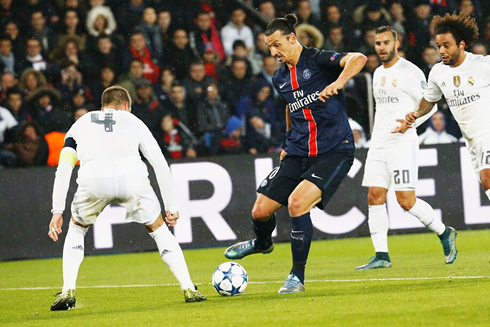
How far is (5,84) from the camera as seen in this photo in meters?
13.2

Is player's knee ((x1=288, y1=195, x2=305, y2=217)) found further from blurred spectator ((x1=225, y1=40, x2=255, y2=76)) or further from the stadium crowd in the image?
blurred spectator ((x1=225, y1=40, x2=255, y2=76))

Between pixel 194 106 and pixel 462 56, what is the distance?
20.0 ft

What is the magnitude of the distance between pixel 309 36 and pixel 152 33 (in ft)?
8.10

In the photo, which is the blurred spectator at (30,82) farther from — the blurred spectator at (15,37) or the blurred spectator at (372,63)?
the blurred spectator at (372,63)

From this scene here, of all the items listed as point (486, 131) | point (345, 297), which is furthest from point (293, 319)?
point (486, 131)

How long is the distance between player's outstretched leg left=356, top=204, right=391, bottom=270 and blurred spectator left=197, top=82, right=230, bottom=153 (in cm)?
439

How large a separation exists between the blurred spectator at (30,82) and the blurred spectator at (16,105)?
0.18m

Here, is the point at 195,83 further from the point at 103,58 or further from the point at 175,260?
the point at 175,260

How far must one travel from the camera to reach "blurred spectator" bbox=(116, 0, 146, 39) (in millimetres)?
14398

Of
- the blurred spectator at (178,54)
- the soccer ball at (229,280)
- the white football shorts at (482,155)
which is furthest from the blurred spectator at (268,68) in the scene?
the soccer ball at (229,280)

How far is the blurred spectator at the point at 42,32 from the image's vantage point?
1397 cm

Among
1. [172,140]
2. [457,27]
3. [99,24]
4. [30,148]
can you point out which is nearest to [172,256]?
[457,27]

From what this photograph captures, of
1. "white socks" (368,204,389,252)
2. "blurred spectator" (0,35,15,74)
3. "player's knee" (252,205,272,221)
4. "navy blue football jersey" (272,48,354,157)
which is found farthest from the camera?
"blurred spectator" (0,35,15,74)

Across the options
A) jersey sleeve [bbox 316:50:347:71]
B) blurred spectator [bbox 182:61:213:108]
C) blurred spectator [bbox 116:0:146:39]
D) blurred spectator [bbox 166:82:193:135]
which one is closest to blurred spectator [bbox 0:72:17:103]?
blurred spectator [bbox 116:0:146:39]
